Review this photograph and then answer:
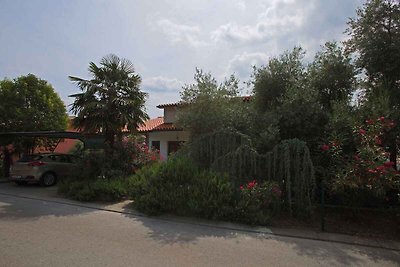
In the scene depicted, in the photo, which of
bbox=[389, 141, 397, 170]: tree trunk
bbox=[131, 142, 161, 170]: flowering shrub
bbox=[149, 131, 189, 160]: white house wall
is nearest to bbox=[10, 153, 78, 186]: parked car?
bbox=[131, 142, 161, 170]: flowering shrub

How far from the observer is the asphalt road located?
4871 mm

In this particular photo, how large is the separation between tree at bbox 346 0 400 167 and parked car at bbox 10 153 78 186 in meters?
10.6

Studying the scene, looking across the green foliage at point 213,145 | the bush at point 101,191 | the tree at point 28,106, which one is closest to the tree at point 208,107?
the green foliage at point 213,145

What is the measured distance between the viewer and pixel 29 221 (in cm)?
732

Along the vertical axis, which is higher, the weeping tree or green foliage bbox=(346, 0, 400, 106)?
green foliage bbox=(346, 0, 400, 106)

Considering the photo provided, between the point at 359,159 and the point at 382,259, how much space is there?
197cm

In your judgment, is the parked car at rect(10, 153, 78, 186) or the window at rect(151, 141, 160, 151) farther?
the window at rect(151, 141, 160, 151)

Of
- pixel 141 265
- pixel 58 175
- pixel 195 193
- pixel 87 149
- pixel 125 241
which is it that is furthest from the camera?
pixel 58 175

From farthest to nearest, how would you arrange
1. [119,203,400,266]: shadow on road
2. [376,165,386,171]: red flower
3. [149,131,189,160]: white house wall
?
[149,131,189,160]: white house wall → [376,165,386,171]: red flower → [119,203,400,266]: shadow on road

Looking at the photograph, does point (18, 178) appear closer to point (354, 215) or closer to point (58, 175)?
point (58, 175)

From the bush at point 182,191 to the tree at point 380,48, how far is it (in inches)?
167

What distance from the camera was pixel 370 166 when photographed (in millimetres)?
6250

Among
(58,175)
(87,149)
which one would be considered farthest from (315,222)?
(58,175)

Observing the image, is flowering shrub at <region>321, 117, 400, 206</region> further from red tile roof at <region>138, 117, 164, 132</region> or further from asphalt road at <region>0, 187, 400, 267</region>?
red tile roof at <region>138, 117, 164, 132</region>
